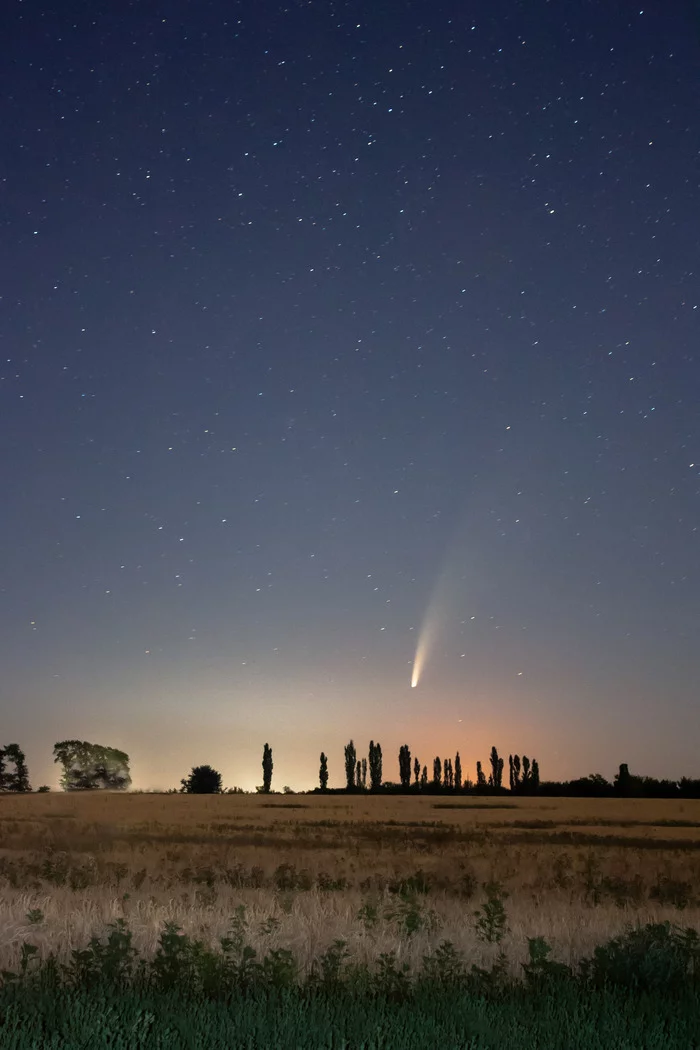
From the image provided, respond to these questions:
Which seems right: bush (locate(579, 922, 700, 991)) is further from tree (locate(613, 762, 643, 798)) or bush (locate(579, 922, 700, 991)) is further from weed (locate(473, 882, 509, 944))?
tree (locate(613, 762, 643, 798))

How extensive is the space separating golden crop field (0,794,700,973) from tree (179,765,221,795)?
70.7 m

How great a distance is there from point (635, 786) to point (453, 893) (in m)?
91.3

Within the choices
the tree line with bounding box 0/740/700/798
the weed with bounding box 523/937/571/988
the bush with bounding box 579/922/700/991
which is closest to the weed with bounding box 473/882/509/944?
the bush with bounding box 579/922/700/991

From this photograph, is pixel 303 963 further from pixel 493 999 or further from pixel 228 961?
pixel 493 999

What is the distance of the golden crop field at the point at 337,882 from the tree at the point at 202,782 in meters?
70.7

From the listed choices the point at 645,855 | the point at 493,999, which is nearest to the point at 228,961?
the point at 493,999

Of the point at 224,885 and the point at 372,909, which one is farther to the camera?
the point at 224,885

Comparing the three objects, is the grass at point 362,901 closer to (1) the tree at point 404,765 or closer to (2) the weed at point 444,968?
(2) the weed at point 444,968

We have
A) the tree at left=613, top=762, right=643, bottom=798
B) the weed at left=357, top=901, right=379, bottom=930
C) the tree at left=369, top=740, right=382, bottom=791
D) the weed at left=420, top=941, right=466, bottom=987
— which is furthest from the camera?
the tree at left=369, top=740, right=382, bottom=791

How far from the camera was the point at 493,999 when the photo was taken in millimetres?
9180

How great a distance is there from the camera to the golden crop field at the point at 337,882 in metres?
11.5

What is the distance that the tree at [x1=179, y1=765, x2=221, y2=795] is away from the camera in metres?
112

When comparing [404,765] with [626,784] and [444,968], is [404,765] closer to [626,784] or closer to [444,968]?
[626,784]

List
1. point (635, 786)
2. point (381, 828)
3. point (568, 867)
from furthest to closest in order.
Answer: point (635, 786) < point (381, 828) < point (568, 867)
